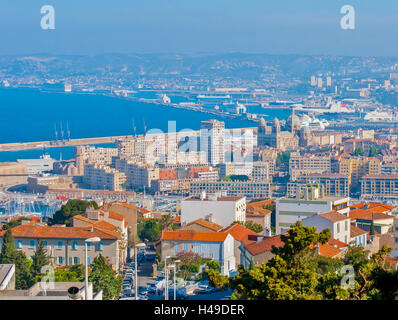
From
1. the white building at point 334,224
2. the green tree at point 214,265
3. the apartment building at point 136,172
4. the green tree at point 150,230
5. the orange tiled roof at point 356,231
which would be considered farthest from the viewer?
the apartment building at point 136,172

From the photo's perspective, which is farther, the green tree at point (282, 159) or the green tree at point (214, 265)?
the green tree at point (282, 159)

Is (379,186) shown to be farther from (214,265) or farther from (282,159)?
(214,265)

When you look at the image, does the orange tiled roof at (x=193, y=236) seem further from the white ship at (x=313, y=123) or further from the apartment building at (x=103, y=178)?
the white ship at (x=313, y=123)

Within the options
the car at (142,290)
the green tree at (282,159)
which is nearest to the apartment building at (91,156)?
the green tree at (282,159)

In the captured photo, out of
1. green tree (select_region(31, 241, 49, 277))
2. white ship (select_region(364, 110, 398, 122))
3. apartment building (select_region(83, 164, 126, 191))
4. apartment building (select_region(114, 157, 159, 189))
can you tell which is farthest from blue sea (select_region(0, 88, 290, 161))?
green tree (select_region(31, 241, 49, 277))

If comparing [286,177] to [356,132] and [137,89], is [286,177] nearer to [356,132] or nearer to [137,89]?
[356,132]

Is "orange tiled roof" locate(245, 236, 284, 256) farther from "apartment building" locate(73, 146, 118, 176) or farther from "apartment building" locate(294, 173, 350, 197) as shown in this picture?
"apartment building" locate(73, 146, 118, 176)
